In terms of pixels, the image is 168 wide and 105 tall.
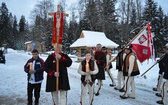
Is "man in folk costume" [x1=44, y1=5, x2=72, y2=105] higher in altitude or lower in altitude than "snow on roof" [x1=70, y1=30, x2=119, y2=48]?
lower

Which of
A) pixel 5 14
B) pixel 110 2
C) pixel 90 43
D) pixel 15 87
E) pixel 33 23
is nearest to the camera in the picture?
pixel 15 87

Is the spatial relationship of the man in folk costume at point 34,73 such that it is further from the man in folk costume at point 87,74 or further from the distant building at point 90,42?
the distant building at point 90,42

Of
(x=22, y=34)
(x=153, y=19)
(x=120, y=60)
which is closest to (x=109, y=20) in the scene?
(x=153, y=19)

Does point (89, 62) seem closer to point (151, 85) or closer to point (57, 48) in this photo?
point (57, 48)

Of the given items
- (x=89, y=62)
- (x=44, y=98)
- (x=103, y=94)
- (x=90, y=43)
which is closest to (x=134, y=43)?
(x=103, y=94)

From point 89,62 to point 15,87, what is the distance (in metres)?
4.51

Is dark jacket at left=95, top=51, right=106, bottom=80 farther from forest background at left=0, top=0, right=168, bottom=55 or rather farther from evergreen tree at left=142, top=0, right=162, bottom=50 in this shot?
evergreen tree at left=142, top=0, right=162, bottom=50

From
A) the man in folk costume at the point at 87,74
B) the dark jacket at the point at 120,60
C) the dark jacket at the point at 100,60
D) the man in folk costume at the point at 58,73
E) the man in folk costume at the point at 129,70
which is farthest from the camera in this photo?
the dark jacket at the point at 120,60

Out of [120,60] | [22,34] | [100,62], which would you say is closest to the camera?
[100,62]

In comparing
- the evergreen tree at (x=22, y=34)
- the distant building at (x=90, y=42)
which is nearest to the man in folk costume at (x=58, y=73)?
the distant building at (x=90, y=42)

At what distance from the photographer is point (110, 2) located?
4128cm

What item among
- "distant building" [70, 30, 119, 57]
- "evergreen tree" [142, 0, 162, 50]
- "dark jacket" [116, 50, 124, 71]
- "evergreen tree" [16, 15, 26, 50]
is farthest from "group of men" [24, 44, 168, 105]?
"evergreen tree" [16, 15, 26, 50]

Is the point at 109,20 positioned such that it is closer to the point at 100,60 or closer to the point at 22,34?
the point at 100,60

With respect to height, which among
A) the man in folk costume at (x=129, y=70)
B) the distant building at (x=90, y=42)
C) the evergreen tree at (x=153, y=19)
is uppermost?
the evergreen tree at (x=153, y=19)
